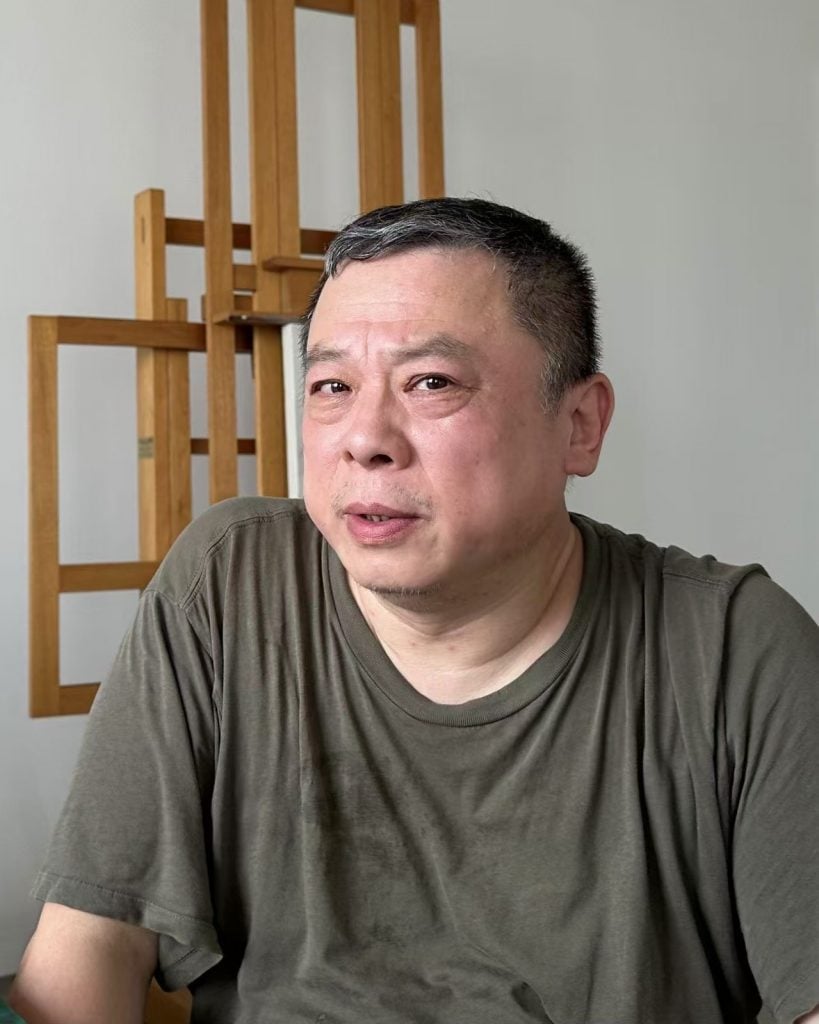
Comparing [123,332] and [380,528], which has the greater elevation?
[123,332]

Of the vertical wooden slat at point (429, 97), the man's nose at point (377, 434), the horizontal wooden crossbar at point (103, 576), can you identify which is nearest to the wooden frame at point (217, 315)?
the horizontal wooden crossbar at point (103, 576)

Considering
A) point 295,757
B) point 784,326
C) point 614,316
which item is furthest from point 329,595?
point 784,326

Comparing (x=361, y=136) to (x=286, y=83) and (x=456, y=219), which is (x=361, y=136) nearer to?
(x=286, y=83)

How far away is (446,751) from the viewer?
1221 millimetres

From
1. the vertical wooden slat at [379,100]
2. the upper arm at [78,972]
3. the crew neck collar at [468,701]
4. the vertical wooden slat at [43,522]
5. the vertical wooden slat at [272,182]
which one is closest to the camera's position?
the upper arm at [78,972]

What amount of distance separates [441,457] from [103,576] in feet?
4.73

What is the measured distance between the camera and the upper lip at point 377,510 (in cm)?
112

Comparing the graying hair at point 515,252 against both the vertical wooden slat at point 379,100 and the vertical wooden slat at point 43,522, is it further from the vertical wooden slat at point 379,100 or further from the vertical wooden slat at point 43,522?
the vertical wooden slat at point 379,100

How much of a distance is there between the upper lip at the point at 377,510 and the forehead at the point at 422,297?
0.52ft

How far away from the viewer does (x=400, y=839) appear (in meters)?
1.21

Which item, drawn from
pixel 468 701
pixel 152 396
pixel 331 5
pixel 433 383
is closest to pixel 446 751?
pixel 468 701

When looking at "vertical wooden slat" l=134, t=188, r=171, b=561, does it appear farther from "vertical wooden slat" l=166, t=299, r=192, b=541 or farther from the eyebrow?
the eyebrow

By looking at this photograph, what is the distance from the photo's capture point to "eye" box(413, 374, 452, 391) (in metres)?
1.15

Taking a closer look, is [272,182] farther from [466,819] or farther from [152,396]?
[466,819]
